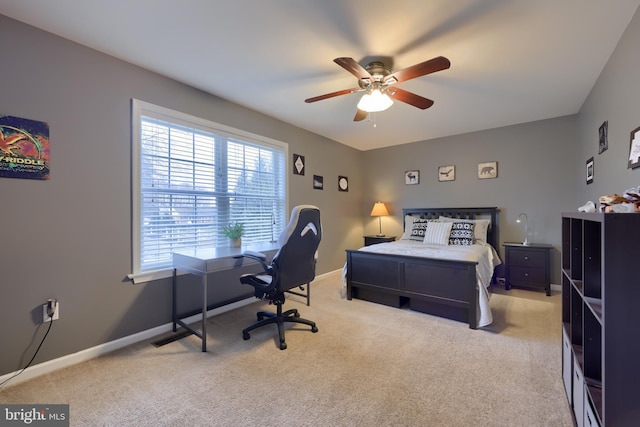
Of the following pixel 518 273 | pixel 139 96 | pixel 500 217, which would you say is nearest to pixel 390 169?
pixel 500 217

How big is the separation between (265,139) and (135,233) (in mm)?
1900

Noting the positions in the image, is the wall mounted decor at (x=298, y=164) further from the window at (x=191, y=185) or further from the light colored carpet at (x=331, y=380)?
the light colored carpet at (x=331, y=380)

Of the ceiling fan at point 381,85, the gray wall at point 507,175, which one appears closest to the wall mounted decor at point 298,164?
the ceiling fan at point 381,85

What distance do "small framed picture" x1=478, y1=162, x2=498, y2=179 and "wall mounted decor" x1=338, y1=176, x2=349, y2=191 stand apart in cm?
220

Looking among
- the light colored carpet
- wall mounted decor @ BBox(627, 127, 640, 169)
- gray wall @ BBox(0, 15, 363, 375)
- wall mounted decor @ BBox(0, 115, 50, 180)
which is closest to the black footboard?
the light colored carpet

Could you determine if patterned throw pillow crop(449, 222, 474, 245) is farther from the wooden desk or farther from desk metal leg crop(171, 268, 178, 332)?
desk metal leg crop(171, 268, 178, 332)

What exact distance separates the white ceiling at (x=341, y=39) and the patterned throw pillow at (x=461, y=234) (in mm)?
1692

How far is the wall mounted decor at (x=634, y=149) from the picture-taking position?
1787mm

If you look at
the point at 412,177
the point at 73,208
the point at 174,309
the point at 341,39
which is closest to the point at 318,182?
the point at 412,177

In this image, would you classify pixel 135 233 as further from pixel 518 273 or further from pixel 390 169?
pixel 518 273

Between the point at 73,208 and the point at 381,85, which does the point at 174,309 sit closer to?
the point at 73,208

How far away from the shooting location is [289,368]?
2010 millimetres

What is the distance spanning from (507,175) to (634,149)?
248cm

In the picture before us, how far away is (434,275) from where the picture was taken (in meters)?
2.90
